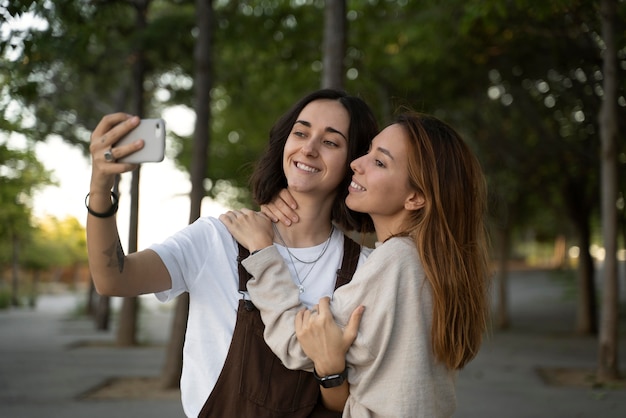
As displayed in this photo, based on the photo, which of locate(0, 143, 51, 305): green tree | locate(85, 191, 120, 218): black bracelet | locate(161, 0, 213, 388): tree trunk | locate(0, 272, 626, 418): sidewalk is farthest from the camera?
locate(0, 143, 51, 305): green tree

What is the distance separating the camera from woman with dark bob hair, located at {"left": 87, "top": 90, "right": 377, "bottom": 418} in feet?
7.77

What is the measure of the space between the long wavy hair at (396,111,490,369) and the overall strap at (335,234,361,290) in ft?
0.91

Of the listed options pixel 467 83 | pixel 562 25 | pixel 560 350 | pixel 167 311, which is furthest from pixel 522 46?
pixel 167 311

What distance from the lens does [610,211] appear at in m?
10.1

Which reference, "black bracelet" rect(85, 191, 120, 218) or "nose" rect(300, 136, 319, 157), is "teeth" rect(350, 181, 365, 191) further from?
"black bracelet" rect(85, 191, 120, 218)

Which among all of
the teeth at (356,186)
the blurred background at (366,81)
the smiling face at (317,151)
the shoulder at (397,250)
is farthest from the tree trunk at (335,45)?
the shoulder at (397,250)

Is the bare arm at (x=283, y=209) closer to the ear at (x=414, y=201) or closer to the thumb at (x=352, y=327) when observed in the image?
the ear at (x=414, y=201)

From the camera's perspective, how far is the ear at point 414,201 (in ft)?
8.89

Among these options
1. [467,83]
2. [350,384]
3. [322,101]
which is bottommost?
[350,384]

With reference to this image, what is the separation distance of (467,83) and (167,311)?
53.8 feet

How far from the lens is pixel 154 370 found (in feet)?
39.8

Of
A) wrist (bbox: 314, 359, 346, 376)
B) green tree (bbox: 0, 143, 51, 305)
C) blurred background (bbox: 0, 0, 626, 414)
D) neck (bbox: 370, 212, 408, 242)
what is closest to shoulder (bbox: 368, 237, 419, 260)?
neck (bbox: 370, 212, 408, 242)

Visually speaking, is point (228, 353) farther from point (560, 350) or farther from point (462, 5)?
point (560, 350)

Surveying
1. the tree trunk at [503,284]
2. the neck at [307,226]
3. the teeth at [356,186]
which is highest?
the teeth at [356,186]
